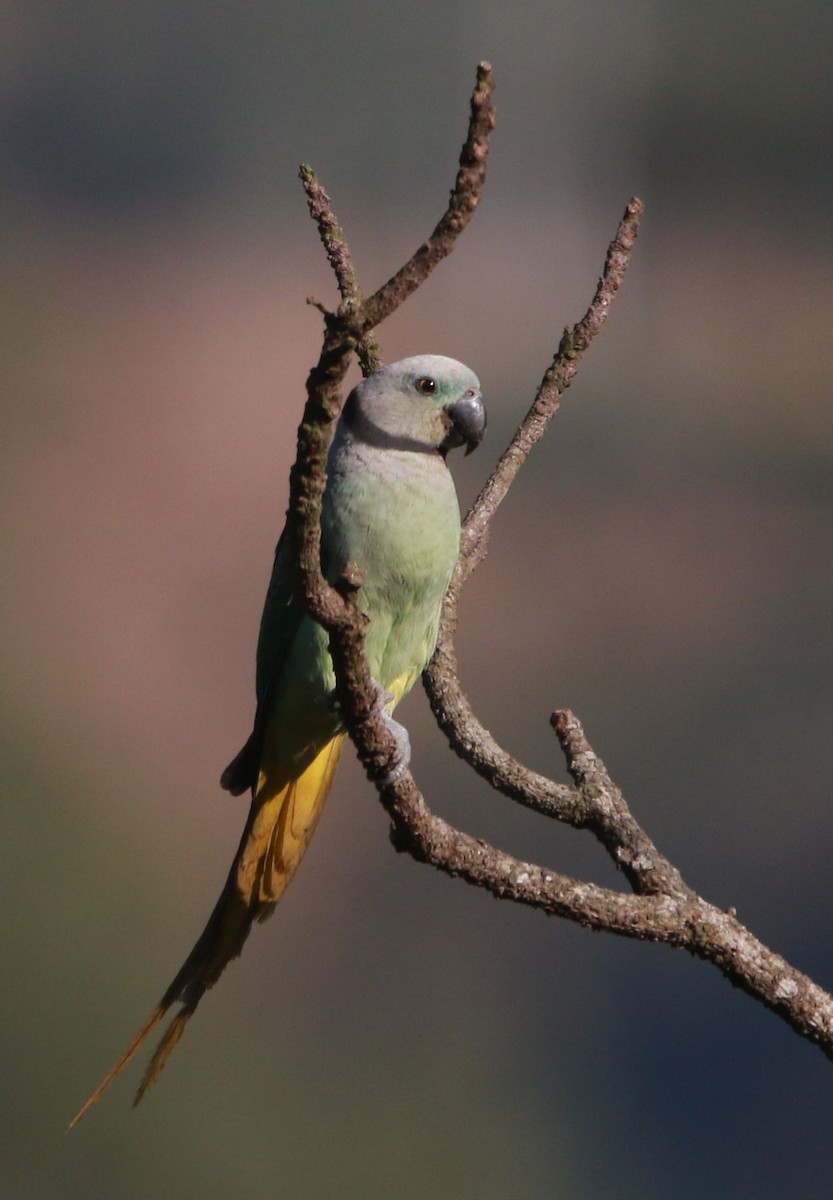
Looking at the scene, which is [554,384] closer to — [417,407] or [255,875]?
[417,407]

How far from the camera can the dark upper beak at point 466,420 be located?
1671mm

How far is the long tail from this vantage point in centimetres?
147

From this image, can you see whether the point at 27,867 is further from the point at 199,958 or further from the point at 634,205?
the point at 634,205

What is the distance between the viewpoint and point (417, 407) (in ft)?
5.45

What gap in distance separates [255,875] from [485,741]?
15.7 inches

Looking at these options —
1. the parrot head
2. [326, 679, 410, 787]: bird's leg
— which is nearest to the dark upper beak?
the parrot head

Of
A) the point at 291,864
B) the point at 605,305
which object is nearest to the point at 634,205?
the point at 605,305

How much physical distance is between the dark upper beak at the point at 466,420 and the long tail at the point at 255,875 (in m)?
0.44

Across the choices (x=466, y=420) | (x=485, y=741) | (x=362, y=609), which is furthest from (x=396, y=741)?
(x=466, y=420)

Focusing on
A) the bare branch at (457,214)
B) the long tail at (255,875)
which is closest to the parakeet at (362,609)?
the long tail at (255,875)

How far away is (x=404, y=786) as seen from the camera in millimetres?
1163

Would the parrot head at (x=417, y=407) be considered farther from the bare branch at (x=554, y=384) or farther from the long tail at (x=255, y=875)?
the long tail at (x=255, y=875)

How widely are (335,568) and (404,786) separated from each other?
1.38ft

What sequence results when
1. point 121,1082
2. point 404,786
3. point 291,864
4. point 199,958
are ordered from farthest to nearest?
point 121,1082 < point 291,864 < point 199,958 < point 404,786
